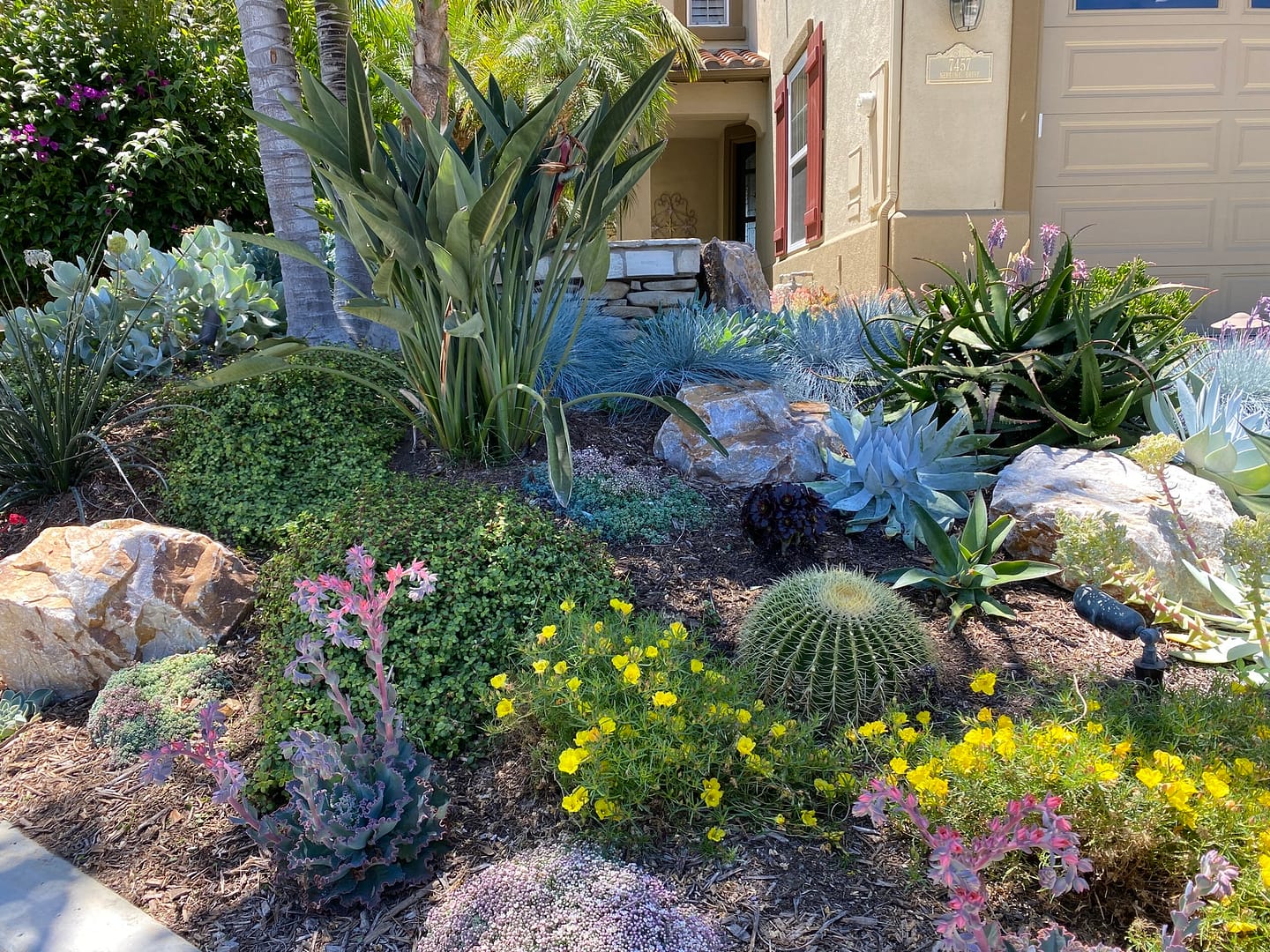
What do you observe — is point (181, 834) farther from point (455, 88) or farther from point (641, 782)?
point (455, 88)

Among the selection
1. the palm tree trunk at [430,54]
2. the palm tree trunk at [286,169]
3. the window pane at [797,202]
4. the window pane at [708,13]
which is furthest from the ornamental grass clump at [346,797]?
the window pane at [708,13]

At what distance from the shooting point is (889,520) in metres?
3.25

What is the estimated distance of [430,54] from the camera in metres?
4.31

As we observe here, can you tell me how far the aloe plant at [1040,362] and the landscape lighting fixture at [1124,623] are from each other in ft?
4.79

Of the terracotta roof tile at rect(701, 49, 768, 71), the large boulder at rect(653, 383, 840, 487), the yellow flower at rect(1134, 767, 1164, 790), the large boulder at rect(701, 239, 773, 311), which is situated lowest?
the yellow flower at rect(1134, 767, 1164, 790)

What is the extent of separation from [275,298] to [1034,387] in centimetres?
408

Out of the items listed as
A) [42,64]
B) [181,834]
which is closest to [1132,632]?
[181,834]

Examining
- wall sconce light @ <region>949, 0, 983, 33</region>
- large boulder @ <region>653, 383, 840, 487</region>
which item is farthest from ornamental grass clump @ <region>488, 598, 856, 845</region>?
wall sconce light @ <region>949, 0, 983, 33</region>

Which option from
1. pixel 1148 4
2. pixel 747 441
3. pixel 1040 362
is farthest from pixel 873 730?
pixel 1148 4

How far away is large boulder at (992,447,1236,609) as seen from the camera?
2658 millimetres

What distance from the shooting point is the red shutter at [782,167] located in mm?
10805

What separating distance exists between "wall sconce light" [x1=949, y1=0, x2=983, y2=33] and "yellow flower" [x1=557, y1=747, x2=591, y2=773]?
22.0ft

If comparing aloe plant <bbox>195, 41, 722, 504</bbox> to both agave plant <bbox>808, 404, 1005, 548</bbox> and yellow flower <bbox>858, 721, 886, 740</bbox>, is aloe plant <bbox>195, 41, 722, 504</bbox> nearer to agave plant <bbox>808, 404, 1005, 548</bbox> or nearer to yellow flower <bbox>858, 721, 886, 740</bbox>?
agave plant <bbox>808, 404, 1005, 548</bbox>

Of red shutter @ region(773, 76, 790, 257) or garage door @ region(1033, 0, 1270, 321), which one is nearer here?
garage door @ region(1033, 0, 1270, 321)
